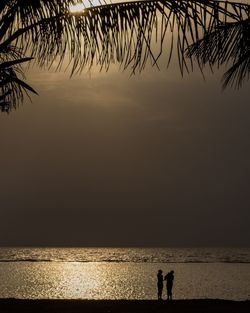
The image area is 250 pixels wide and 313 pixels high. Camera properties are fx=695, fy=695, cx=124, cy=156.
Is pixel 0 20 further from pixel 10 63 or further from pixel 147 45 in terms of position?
pixel 147 45

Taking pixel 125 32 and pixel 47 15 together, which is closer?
pixel 125 32

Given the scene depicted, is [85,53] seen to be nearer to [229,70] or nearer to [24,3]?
[24,3]

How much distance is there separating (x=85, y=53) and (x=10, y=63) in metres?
0.77

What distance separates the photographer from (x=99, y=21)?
22.6ft

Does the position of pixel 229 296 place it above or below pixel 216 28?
below

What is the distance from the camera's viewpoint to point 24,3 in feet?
23.2

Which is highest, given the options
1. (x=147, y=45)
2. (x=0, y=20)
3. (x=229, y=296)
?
(x=0, y=20)
